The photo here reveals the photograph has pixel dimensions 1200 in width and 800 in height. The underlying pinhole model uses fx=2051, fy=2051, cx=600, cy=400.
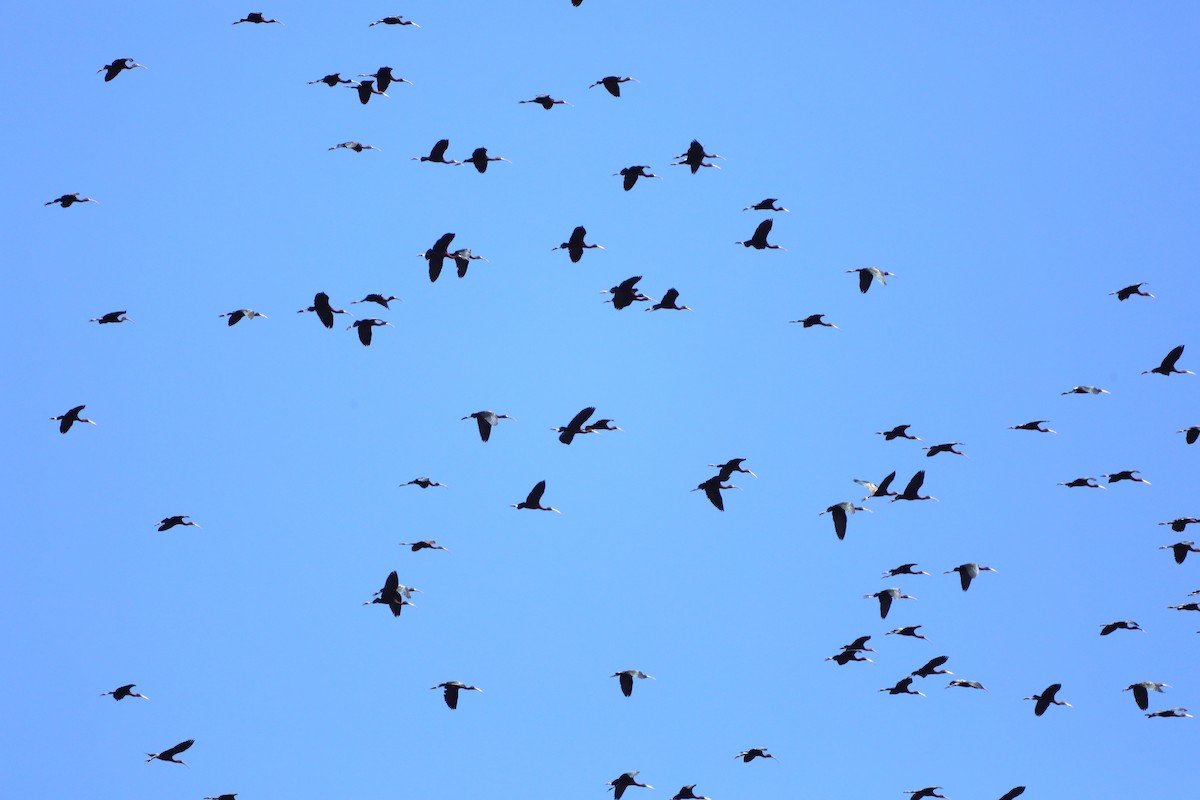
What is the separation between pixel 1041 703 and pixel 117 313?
2995 cm

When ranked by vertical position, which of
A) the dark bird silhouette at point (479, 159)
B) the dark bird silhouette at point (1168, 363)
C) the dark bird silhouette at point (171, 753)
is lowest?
the dark bird silhouette at point (171, 753)

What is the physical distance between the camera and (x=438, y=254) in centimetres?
5809

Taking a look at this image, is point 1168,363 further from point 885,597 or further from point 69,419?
point 69,419

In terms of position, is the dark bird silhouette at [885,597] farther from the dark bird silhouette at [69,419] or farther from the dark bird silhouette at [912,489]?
the dark bird silhouette at [69,419]

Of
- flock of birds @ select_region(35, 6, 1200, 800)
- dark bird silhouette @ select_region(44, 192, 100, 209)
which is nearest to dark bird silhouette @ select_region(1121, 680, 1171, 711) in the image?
flock of birds @ select_region(35, 6, 1200, 800)

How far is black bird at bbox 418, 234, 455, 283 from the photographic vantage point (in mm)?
57281

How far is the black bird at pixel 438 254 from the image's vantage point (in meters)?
57.3

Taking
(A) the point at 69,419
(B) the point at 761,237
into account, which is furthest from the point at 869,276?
(A) the point at 69,419

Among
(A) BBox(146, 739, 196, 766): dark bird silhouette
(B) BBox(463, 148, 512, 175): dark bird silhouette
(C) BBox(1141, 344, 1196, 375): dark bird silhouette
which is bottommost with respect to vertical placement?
(A) BBox(146, 739, 196, 766): dark bird silhouette

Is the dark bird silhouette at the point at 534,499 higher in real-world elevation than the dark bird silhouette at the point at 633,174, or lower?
lower

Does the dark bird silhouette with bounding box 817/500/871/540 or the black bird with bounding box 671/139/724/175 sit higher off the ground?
the black bird with bounding box 671/139/724/175

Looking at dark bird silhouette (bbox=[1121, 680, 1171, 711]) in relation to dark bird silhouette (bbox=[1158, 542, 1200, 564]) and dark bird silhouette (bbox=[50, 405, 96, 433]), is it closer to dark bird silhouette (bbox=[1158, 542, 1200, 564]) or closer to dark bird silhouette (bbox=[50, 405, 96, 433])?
dark bird silhouette (bbox=[1158, 542, 1200, 564])

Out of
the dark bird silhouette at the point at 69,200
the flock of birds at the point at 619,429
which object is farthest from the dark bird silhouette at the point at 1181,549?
the dark bird silhouette at the point at 69,200

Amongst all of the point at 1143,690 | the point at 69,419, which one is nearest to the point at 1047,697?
the point at 1143,690
